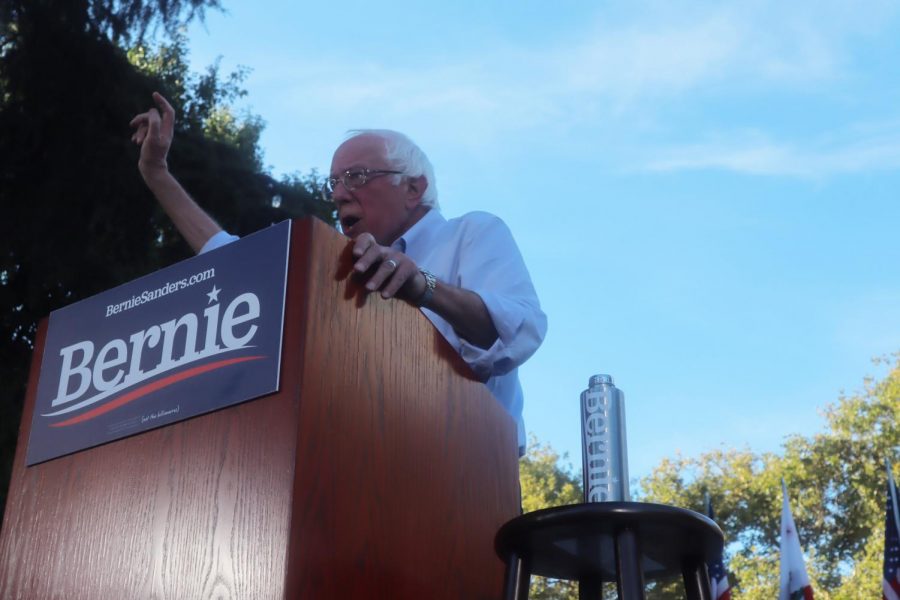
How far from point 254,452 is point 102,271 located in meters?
7.13

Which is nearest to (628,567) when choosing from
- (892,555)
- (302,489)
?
(302,489)

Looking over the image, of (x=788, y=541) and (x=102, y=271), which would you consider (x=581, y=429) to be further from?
(x=788, y=541)

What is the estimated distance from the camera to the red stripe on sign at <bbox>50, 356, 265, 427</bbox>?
1240 mm

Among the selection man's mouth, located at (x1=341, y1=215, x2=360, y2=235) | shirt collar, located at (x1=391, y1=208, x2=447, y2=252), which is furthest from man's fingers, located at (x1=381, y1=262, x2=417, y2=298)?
man's mouth, located at (x1=341, y1=215, x2=360, y2=235)

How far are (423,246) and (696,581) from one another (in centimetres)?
95

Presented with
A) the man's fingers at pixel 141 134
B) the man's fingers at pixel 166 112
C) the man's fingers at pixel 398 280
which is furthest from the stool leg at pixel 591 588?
the man's fingers at pixel 141 134

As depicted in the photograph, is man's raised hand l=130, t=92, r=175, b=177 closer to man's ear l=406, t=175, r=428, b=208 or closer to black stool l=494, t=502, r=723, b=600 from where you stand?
man's ear l=406, t=175, r=428, b=208

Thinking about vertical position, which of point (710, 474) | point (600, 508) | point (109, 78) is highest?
point (710, 474)

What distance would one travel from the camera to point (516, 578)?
137 centimetres

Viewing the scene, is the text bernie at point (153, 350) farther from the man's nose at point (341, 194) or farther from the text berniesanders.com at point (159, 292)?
the man's nose at point (341, 194)

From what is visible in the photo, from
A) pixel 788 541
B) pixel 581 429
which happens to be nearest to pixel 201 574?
pixel 581 429

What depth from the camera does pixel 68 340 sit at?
149 centimetres

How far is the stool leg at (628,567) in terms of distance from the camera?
1255 mm

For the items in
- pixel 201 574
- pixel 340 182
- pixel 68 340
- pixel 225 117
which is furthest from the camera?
pixel 225 117
